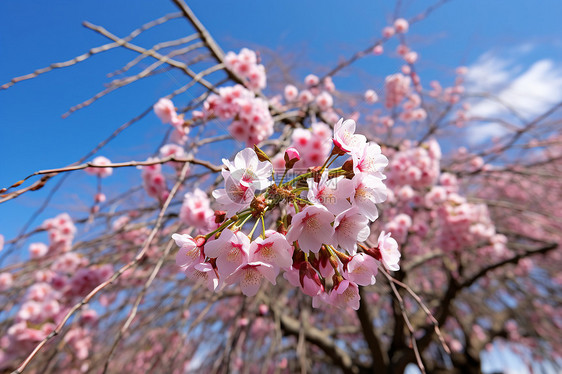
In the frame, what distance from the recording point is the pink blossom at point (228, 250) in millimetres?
555

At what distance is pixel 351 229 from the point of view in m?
0.58

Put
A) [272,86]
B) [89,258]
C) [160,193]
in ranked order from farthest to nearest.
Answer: [272,86] < [89,258] < [160,193]

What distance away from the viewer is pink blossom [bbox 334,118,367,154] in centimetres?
62

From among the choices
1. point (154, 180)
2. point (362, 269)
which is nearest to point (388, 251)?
point (362, 269)

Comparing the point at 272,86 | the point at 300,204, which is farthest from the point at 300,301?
the point at 272,86

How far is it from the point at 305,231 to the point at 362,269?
0.16 meters

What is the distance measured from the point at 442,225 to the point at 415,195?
397 mm

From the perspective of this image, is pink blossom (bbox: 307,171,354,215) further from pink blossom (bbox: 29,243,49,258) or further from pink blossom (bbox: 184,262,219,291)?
pink blossom (bbox: 29,243,49,258)

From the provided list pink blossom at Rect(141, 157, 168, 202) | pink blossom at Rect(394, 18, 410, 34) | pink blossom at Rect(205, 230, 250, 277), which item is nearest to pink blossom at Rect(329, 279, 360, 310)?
pink blossom at Rect(205, 230, 250, 277)

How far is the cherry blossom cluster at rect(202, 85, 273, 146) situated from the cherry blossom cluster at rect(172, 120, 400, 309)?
0.86 metres

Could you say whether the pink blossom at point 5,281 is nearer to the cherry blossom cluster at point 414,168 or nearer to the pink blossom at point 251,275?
the pink blossom at point 251,275

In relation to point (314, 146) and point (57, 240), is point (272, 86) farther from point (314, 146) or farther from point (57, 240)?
point (57, 240)

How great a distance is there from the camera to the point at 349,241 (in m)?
0.58

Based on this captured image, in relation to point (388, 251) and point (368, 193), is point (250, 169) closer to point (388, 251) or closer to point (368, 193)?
point (368, 193)
